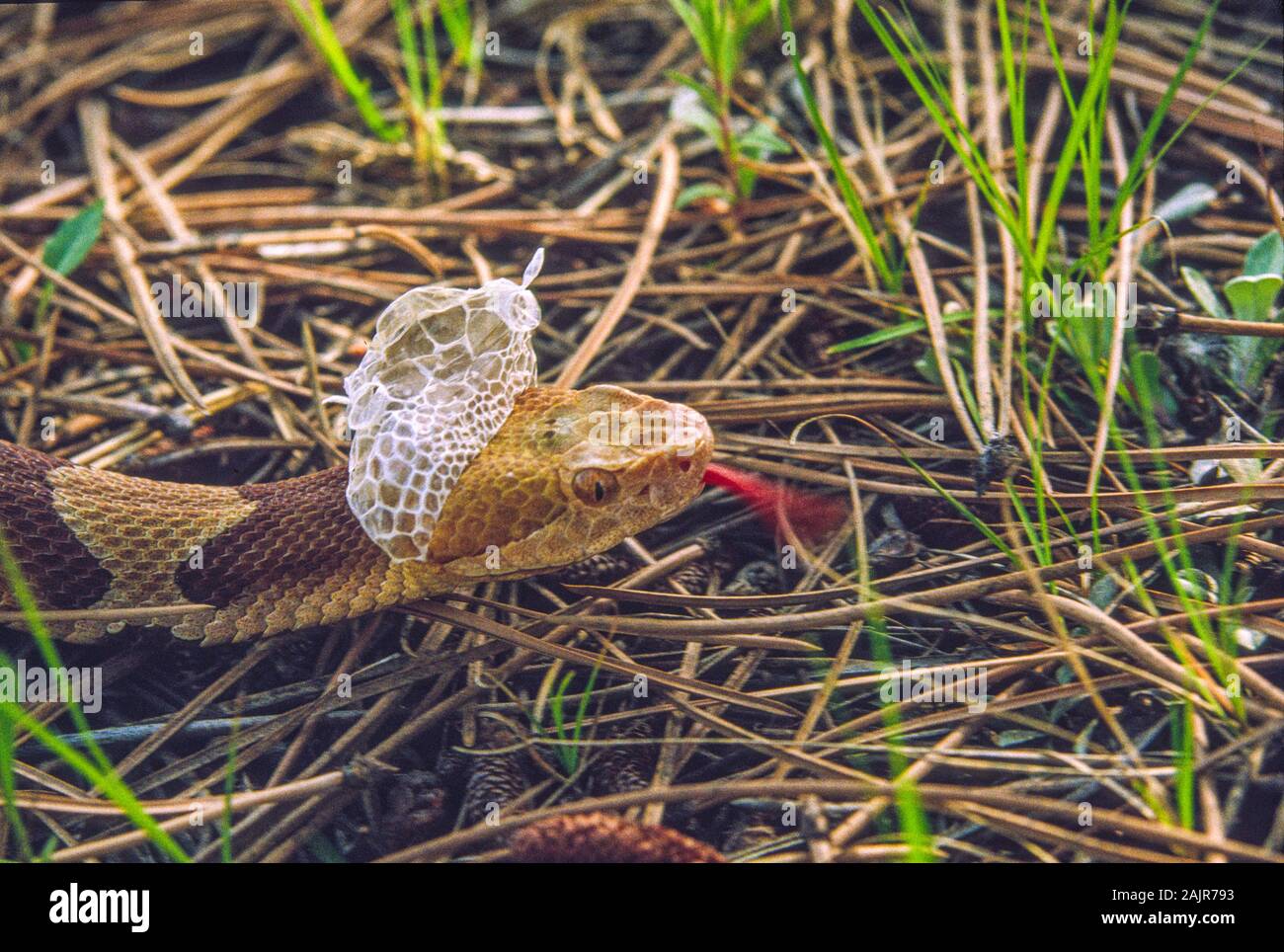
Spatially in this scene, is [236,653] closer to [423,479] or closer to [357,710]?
[357,710]

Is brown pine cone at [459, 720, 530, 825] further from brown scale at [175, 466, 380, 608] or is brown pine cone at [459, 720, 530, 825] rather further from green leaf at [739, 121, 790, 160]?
green leaf at [739, 121, 790, 160]

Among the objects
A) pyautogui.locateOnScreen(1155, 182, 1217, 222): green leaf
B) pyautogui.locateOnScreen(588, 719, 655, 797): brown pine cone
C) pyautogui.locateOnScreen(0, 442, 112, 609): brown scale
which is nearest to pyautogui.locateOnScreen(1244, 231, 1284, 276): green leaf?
pyautogui.locateOnScreen(1155, 182, 1217, 222): green leaf

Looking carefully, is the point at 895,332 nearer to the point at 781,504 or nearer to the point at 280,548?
the point at 781,504

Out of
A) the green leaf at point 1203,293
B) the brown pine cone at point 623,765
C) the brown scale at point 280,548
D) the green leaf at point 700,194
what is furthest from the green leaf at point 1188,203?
the brown scale at point 280,548

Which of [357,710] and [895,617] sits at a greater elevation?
[895,617]
